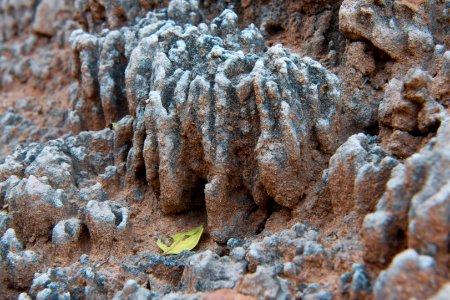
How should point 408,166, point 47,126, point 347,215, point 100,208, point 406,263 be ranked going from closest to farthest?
1. point 406,263
2. point 408,166
3. point 347,215
4. point 100,208
5. point 47,126

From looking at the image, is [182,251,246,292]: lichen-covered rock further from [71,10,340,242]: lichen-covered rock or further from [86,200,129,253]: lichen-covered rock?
[86,200,129,253]: lichen-covered rock

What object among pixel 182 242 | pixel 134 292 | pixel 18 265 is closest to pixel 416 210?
pixel 134 292

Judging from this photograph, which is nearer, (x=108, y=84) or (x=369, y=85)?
(x=369, y=85)

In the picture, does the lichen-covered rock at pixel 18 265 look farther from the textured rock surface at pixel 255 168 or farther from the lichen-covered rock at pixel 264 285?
the lichen-covered rock at pixel 264 285

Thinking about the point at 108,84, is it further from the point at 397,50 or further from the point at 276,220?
the point at 397,50

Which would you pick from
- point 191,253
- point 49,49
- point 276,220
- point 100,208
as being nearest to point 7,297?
point 100,208

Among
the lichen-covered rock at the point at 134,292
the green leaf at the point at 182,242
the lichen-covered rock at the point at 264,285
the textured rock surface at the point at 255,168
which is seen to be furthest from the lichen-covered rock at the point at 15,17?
the lichen-covered rock at the point at 264,285
